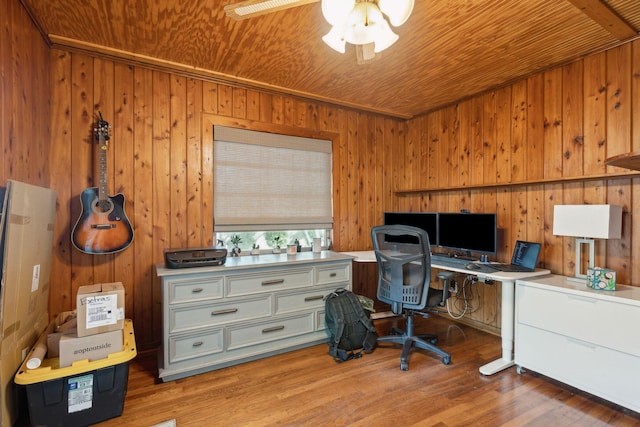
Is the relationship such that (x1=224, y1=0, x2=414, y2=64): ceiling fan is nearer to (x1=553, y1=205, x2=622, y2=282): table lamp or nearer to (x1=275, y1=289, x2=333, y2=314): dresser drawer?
(x1=553, y1=205, x2=622, y2=282): table lamp

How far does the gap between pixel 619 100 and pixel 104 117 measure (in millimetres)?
3938

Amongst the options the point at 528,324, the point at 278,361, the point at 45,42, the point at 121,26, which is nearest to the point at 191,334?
the point at 278,361

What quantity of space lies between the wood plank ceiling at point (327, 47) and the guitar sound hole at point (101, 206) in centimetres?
115

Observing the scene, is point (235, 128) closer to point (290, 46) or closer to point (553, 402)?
point (290, 46)

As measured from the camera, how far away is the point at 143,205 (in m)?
2.65

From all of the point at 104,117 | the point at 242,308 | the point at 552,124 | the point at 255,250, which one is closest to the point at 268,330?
the point at 242,308

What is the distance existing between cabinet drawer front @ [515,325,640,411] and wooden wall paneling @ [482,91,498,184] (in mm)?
1508

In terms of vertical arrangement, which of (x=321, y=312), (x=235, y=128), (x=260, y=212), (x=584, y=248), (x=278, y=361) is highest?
(x=235, y=128)

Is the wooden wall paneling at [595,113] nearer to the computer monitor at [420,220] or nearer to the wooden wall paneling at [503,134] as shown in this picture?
the wooden wall paneling at [503,134]

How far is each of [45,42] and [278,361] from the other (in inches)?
116

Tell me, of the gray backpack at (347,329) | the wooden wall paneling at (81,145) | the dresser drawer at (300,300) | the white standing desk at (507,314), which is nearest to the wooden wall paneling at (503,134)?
the white standing desk at (507,314)

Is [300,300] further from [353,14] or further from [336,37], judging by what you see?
[353,14]

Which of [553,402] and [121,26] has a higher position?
[121,26]

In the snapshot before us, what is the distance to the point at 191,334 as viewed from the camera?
91.6 inches
